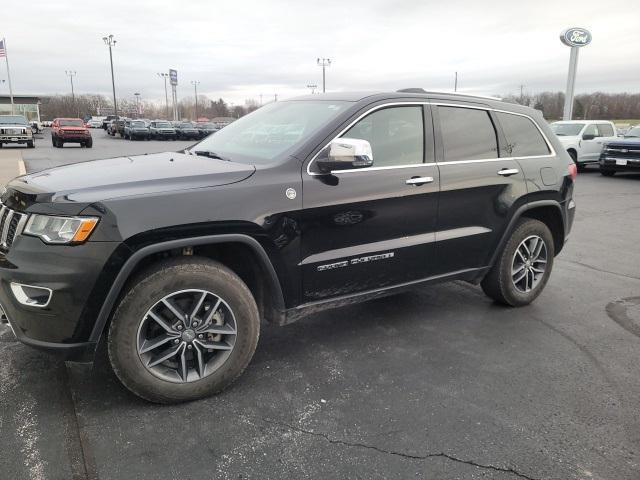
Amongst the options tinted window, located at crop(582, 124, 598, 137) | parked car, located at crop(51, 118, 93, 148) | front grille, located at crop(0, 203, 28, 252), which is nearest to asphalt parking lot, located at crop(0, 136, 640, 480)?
front grille, located at crop(0, 203, 28, 252)

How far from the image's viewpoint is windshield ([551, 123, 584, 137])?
1800 cm

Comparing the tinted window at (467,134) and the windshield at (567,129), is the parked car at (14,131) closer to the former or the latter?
the windshield at (567,129)

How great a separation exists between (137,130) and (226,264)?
130 feet

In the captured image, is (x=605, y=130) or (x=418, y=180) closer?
(x=418, y=180)

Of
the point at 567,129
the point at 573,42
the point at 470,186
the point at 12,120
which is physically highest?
the point at 573,42

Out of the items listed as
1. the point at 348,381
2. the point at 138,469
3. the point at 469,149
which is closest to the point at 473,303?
the point at 469,149

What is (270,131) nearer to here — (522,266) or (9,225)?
(9,225)

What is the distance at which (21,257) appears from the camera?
2582mm

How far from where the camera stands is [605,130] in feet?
60.5

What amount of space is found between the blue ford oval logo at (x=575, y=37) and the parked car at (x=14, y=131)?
2737cm

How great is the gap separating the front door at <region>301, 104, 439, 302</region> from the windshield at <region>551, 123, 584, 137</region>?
1637 centimetres

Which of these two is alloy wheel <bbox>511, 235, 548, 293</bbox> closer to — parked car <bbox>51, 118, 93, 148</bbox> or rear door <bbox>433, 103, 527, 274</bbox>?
rear door <bbox>433, 103, 527, 274</bbox>

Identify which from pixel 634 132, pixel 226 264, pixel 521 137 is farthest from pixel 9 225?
pixel 634 132

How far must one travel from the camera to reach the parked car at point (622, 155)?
15.6m
